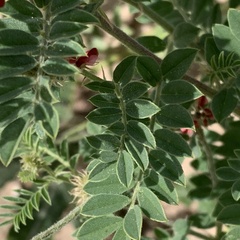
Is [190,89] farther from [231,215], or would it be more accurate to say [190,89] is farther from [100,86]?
[231,215]

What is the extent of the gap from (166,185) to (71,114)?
1690 mm

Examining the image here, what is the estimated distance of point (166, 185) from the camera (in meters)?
1.50

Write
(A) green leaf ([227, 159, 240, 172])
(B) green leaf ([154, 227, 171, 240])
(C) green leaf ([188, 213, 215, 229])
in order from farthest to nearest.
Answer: (C) green leaf ([188, 213, 215, 229]), (B) green leaf ([154, 227, 171, 240]), (A) green leaf ([227, 159, 240, 172])

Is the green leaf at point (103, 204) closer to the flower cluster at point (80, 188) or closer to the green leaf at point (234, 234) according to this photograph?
the flower cluster at point (80, 188)

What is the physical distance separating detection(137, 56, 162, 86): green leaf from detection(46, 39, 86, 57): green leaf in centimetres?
28

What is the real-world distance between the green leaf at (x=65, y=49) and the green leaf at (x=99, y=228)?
A: 0.48 m

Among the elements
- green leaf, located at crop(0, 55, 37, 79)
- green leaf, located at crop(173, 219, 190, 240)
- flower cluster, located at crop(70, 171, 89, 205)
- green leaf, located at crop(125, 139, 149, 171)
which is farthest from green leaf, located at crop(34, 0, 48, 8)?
green leaf, located at crop(173, 219, 190, 240)

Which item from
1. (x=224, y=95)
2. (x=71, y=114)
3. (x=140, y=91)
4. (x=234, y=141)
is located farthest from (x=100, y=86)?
(x=71, y=114)

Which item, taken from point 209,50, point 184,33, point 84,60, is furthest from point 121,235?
point 184,33

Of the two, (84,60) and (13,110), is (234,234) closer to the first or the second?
(84,60)

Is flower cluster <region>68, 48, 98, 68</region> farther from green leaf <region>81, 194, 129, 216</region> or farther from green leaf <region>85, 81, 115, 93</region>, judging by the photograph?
green leaf <region>81, 194, 129, 216</region>

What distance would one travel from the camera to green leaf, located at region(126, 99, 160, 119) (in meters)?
1.36

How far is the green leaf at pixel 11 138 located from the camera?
1140 millimetres

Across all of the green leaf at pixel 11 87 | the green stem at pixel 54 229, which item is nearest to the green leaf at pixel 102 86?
the green leaf at pixel 11 87
